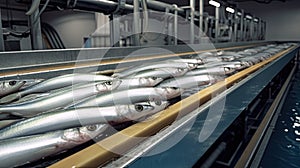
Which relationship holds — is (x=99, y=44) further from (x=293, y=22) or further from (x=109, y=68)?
(x=293, y=22)

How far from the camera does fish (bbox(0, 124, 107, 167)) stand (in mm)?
461

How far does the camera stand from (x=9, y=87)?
0.86m

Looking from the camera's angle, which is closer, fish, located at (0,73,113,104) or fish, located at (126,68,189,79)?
fish, located at (0,73,113,104)

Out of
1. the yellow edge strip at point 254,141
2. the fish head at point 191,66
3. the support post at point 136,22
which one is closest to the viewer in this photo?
the fish head at point 191,66

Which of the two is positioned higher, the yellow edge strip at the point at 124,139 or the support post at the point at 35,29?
the support post at the point at 35,29

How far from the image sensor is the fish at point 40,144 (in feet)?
1.51

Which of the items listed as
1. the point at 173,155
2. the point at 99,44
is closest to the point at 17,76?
the point at 173,155

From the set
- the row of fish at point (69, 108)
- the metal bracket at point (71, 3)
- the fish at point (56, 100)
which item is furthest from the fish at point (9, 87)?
the metal bracket at point (71, 3)

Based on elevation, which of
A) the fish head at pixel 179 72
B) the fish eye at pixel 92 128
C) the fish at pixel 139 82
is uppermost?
the fish head at pixel 179 72

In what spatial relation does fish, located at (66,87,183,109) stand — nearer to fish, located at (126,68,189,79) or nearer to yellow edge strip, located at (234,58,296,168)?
fish, located at (126,68,189,79)

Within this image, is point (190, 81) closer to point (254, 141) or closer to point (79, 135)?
point (79, 135)

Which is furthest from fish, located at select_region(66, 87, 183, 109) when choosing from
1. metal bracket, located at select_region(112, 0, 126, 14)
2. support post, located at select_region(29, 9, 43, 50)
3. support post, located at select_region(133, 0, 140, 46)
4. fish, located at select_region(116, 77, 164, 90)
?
metal bracket, located at select_region(112, 0, 126, 14)

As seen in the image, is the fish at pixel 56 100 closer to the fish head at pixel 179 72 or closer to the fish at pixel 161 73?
the fish at pixel 161 73

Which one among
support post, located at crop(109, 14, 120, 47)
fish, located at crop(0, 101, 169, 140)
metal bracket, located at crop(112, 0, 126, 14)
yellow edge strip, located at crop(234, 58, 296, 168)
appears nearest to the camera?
fish, located at crop(0, 101, 169, 140)
